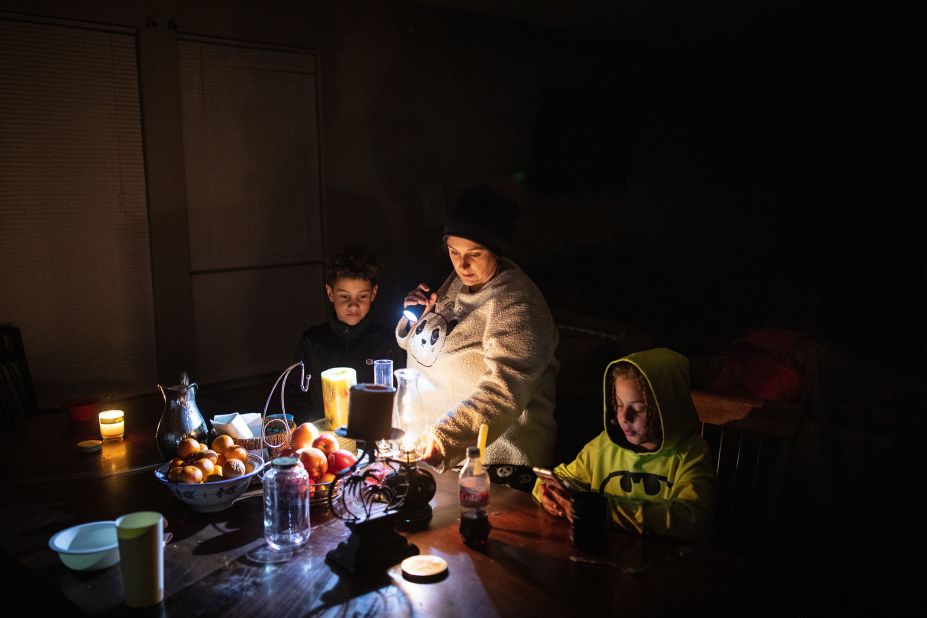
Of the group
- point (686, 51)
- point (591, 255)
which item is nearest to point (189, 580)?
point (591, 255)

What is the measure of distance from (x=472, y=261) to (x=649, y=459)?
77cm

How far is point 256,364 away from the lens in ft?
A: 14.2

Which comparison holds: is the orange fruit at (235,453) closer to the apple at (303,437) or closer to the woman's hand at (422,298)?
the apple at (303,437)

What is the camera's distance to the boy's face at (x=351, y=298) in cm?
293

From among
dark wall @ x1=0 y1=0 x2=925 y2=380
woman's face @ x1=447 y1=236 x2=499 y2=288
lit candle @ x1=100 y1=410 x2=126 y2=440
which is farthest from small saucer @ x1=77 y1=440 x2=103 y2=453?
dark wall @ x1=0 y1=0 x2=925 y2=380

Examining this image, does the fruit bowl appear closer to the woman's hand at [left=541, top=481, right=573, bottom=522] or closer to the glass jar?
the glass jar

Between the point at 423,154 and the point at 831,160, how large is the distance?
15.5 feet

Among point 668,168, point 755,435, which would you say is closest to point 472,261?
point 755,435

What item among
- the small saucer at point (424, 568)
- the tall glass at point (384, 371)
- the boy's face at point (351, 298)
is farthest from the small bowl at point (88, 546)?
the boy's face at point (351, 298)

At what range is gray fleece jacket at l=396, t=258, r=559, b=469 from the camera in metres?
2.01

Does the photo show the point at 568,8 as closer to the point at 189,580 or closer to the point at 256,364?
the point at 256,364

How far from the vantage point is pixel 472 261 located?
7.16ft

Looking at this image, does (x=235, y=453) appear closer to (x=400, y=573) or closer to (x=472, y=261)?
(x=400, y=573)

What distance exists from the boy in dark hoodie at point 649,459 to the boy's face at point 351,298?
1207 millimetres
